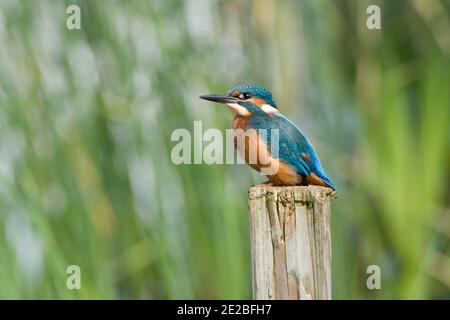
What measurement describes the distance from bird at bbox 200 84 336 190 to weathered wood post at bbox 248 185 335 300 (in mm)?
642

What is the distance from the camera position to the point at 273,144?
359 centimetres

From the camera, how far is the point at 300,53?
451cm

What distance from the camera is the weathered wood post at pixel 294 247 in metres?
2.78

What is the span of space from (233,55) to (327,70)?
0.53m

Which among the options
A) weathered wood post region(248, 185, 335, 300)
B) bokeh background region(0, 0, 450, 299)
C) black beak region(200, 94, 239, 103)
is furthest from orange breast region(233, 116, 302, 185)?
weathered wood post region(248, 185, 335, 300)

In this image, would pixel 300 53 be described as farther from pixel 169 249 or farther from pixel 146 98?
pixel 169 249

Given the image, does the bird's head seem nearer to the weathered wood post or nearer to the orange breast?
the orange breast

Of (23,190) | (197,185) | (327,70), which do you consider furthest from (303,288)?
(327,70)

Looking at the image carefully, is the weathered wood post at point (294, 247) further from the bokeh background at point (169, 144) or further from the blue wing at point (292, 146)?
the bokeh background at point (169, 144)

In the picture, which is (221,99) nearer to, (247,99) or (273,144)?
(247,99)

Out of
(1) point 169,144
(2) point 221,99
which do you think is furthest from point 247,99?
(1) point 169,144

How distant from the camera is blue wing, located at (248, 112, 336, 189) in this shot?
353 centimetres

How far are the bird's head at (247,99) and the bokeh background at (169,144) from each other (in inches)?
11.2

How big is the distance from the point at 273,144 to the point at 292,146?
0.23 feet
